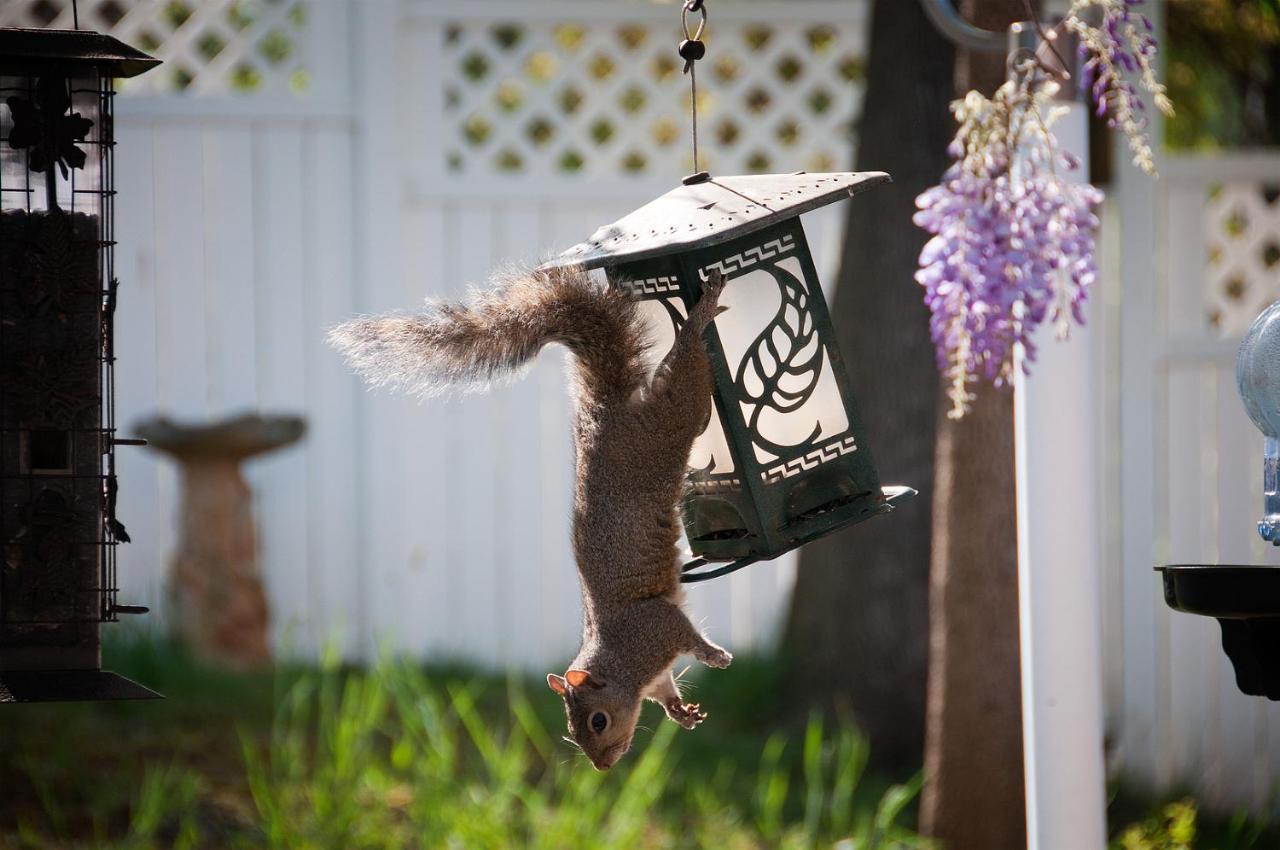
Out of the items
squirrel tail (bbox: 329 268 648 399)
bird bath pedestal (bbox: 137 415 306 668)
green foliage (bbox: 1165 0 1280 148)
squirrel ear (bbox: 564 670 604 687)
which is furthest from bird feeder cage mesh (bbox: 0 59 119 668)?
green foliage (bbox: 1165 0 1280 148)

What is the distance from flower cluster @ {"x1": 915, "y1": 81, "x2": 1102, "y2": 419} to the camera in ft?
6.54

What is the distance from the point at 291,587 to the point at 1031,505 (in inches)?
135

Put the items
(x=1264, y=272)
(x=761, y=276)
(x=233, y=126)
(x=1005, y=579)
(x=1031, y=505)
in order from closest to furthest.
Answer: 1. (x=761, y=276)
2. (x=1031, y=505)
3. (x=1005, y=579)
4. (x=1264, y=272)
5. (x=233, y=126)

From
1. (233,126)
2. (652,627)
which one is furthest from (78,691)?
(233,126)

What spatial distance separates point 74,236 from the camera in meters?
2.06

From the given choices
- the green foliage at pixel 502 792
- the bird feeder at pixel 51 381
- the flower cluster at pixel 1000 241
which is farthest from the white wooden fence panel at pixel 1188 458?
the bird feeder at pixel 51 381

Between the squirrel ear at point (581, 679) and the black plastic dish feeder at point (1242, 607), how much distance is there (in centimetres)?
79

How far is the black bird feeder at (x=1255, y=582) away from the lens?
157 cm

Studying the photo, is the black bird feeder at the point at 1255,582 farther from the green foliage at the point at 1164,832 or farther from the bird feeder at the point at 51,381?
the green foliage at the point at 1164,832

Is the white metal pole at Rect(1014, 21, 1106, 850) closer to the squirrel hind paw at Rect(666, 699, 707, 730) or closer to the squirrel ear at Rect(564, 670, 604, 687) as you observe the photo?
the squirrel hind paw at Rect(666, 699, 707, 730)

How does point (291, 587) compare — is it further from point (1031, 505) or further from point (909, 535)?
point (1031, 505)

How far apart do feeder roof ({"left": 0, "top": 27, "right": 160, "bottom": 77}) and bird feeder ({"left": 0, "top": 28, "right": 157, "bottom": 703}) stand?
0.24 ft

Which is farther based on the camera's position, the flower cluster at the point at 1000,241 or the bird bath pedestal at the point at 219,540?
the bird bath pedestal at the point at 219,540

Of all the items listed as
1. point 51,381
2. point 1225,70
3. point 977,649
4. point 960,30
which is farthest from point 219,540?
point 1225,70
